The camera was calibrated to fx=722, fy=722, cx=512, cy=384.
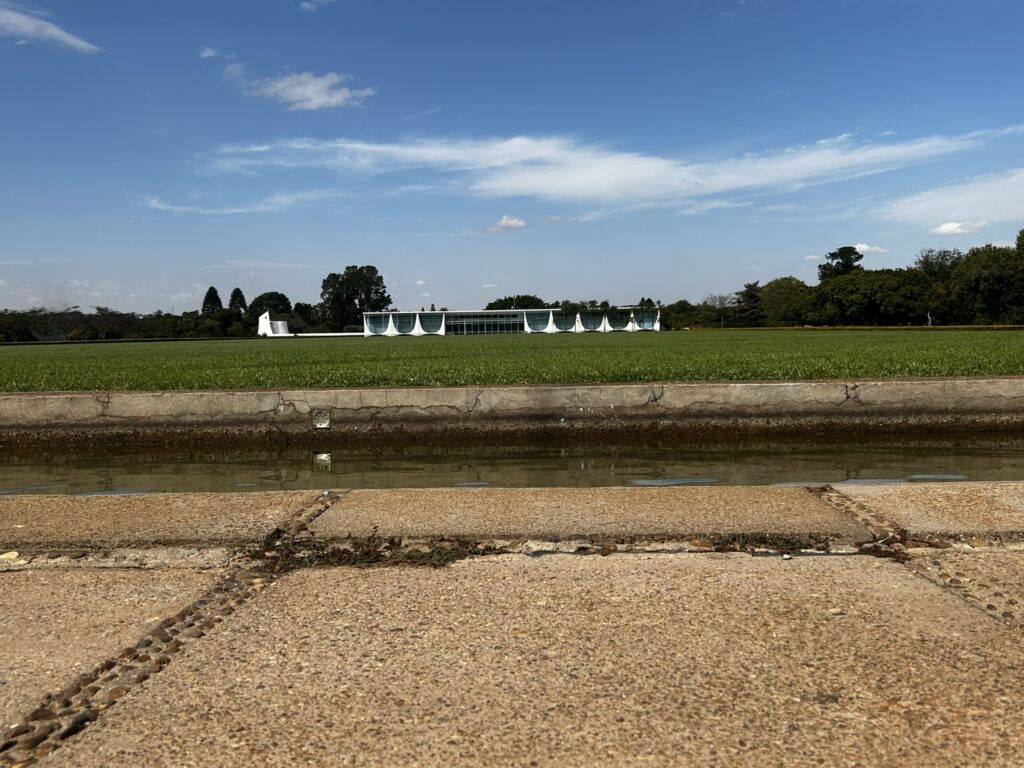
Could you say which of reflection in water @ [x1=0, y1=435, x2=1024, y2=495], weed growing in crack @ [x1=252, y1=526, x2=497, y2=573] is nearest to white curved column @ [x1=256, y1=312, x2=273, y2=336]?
reflection in water @ [x1=0, y1=435, x2=1024, y2=495]

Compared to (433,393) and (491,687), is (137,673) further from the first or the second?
(433,393)

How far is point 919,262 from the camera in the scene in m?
100

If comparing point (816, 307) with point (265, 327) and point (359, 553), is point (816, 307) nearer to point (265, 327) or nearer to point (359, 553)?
point (265, 327)

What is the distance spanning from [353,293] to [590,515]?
146473 mm

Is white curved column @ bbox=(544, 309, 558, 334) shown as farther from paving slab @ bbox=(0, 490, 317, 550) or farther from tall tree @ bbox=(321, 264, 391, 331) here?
paving slab @ bbox=(0, 490, 317, 550)

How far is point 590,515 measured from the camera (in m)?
3.49

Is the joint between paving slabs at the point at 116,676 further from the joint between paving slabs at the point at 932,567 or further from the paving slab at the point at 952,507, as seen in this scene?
the paving slab at the point at 952,507

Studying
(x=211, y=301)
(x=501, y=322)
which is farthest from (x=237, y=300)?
(x=501, y=322)

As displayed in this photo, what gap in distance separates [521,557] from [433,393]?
6.86 meters

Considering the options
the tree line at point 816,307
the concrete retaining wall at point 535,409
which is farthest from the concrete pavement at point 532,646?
the tree line at point 816,307

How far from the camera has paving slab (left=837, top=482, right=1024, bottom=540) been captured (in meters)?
3.12

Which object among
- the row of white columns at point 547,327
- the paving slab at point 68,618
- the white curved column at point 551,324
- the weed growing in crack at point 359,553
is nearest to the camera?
the paving slab at point 68,618

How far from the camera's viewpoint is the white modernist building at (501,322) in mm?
97688

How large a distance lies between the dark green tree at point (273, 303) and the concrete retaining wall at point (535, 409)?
140943mm
